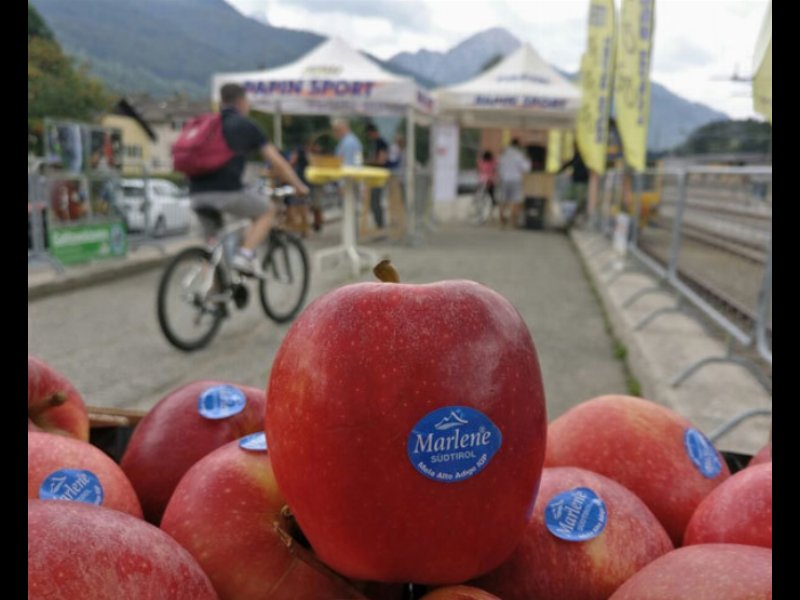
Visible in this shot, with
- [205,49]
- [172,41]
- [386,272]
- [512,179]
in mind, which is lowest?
[386,272]

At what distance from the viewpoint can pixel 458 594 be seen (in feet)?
2.98

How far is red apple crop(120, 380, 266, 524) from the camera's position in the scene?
1.38 meters

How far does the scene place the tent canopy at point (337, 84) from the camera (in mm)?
11047

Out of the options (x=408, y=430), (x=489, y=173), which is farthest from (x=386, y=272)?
(x=489, y=173)

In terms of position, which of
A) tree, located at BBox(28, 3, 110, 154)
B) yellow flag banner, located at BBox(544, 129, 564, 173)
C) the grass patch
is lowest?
the grass patch

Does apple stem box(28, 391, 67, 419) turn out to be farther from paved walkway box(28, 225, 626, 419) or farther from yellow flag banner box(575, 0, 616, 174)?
yellow flag banner box(575, 0, 616, 174)

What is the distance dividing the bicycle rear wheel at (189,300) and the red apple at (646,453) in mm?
4247

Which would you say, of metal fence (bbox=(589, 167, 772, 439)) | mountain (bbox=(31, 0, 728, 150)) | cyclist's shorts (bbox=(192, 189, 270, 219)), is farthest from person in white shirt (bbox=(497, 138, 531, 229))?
cyclist's shorts (bbox=(192, 189, 270, 219))

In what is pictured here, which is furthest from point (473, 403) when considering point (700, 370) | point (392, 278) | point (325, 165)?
point (325, 165)

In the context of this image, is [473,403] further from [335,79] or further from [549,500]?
[335,79]

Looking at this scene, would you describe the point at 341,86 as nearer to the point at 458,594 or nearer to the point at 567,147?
the point at 458,594

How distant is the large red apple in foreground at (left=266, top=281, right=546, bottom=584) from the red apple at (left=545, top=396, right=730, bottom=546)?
52 centimetres

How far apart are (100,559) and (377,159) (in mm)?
12832

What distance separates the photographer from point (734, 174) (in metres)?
4.93
